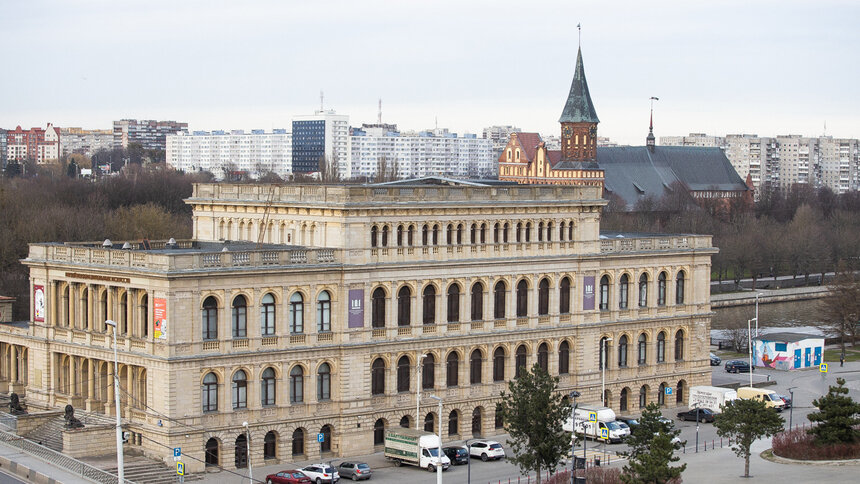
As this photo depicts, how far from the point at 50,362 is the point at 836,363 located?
215 ft

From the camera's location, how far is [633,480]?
197 feet

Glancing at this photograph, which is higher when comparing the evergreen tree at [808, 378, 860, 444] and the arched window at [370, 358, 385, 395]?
the arched window at [370, 358, 385, 395]

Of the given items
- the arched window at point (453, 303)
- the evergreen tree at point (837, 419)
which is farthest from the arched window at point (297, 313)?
the evergreen tree at point (837, 419)

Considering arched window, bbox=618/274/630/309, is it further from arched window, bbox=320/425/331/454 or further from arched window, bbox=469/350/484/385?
arched window, bbox=320/425/331/454

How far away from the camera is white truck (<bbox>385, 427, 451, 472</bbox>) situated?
72.2 metres

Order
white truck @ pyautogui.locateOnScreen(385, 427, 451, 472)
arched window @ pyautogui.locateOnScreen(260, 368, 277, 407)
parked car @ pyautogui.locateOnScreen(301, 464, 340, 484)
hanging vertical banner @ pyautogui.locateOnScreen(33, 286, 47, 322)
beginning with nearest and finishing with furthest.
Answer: parked car @ pyautogui.locateOnScreen(301, 464, 340, 484) → white truck @ pyautogui.locateOnScreen(385, 427, 451, 472) → arched window @ pyautogui.locateOnScreen(260, 368, 277, 407) → hanging vertical banner @ pyautogui.locateOnScreen(33, 286, 47, 322)

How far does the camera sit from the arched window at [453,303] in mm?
80312

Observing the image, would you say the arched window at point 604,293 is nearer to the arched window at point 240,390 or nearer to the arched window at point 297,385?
the arched window at point 297,385

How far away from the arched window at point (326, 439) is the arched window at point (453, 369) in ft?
27.4

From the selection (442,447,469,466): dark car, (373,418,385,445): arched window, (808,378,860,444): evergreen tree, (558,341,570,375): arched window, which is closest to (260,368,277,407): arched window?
(373,418,385,445): arched window

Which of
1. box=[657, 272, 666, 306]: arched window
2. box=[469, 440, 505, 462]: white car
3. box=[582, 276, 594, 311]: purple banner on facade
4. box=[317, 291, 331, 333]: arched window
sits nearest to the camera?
box=[317, 291, 331, 333]: arched window

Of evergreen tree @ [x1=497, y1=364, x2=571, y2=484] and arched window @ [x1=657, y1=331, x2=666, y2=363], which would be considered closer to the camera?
evergreen tree @ [x1=497, y1=364, x2=571, y2=484]

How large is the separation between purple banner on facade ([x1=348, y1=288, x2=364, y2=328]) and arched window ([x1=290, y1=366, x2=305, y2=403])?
380 centimetres

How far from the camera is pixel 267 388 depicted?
2874 inches
